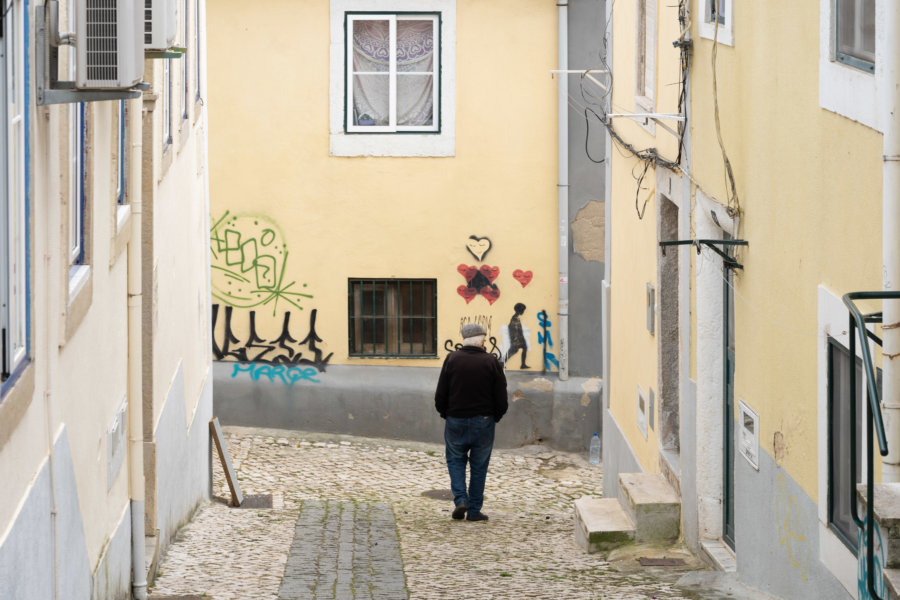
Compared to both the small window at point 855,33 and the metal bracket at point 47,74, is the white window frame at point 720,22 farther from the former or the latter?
the metal bracket at point 47,74

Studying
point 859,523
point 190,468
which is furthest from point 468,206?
point 859,523

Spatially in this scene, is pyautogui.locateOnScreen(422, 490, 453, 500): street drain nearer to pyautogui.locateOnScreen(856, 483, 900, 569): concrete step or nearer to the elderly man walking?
the elderly man walking

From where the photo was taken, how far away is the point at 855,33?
5805 mm

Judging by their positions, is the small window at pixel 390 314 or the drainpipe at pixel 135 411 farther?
the small window at pixel 390 314

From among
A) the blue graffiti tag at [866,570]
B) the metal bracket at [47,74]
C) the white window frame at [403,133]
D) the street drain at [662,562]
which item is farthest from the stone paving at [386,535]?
the metal bracket at [47,74]

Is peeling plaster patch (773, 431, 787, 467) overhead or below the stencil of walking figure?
below

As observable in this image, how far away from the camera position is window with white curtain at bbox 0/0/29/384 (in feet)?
15.3

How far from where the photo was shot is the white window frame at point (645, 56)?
36.0 ft

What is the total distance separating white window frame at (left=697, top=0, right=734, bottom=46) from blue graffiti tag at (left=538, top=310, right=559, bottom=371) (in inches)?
314

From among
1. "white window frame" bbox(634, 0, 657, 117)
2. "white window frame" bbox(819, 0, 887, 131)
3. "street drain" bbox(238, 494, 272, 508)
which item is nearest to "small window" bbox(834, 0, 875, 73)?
"white window frame" bbox(819, 0, 887, 131)

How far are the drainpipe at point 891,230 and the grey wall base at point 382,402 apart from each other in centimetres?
1171

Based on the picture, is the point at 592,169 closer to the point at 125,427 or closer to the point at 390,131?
the point at 390,131

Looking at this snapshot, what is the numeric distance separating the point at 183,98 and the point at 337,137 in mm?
4503

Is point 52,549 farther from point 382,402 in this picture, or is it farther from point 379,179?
point 379,179
